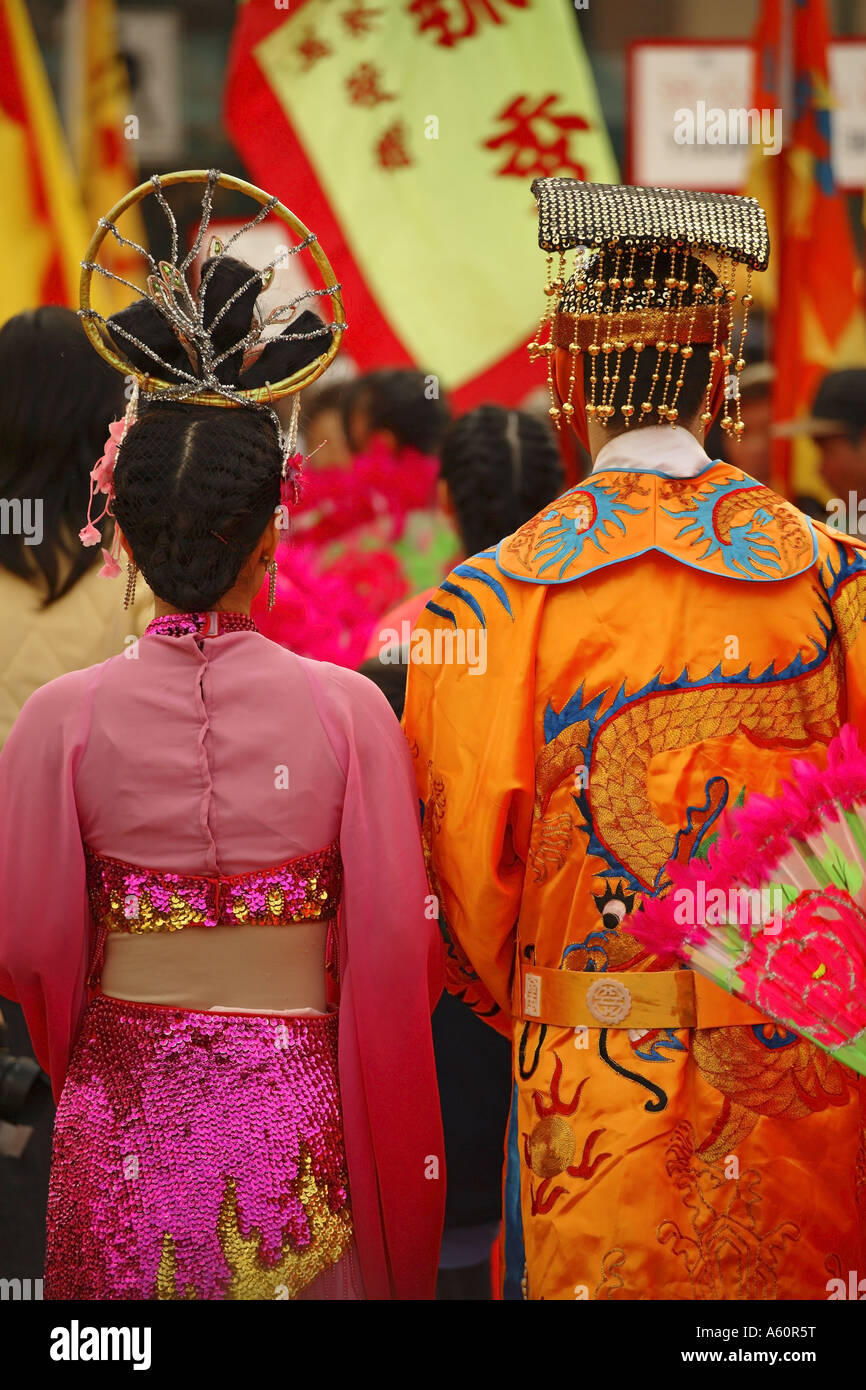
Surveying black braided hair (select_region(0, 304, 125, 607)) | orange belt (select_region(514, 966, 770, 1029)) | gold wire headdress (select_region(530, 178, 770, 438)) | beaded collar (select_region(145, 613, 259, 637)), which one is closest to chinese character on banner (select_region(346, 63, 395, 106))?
black braided hair (select_region(0, 304, 125, 607))

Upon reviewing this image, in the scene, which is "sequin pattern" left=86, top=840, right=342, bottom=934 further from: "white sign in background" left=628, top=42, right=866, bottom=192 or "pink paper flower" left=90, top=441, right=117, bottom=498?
"white sign in background" left=628, top=42, right=866, bottom=192

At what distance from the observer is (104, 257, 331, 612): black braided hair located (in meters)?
2.16

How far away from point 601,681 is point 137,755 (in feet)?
2.20

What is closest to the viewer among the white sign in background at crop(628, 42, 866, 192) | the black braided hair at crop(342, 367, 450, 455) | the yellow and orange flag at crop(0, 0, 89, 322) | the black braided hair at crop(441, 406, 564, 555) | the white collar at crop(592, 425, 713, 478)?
the white collar at crop(592, 425, 713, 478)

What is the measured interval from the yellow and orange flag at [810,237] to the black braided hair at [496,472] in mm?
1638

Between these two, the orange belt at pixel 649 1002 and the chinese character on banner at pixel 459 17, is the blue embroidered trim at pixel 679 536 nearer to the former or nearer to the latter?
the orange belt at pixel 649 1002

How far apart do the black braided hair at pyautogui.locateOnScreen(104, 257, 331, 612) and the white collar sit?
1.77ft

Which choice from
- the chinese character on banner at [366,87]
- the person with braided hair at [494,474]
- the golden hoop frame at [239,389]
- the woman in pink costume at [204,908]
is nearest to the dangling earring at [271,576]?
the woman in pink costume at [204,908]

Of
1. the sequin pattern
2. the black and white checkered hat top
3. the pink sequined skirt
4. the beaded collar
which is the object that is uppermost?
the black and white checkered hat top

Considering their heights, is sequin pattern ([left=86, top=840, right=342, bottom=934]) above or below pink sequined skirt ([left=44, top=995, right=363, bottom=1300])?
above

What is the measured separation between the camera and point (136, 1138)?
84.1 inches

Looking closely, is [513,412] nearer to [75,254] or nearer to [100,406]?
[100,406]

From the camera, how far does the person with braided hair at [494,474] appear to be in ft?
11.5
